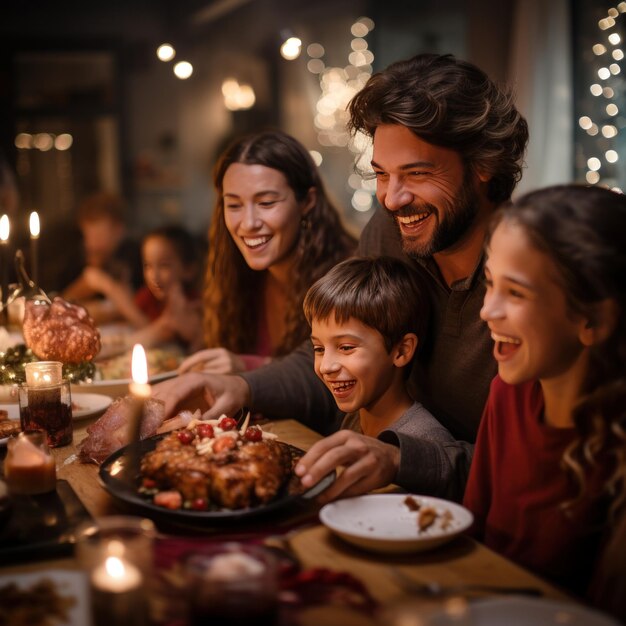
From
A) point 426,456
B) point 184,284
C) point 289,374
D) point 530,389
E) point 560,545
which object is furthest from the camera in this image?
point 184,284

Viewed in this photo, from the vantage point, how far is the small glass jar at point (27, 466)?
6.02 ft

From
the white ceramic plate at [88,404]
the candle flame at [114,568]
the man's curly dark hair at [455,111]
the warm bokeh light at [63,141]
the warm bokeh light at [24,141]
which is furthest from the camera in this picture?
the warm bokeh light at [63,141]

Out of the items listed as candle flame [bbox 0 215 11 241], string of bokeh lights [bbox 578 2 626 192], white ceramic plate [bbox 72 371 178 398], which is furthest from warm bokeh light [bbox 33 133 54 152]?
white ceramic plate [bbox 72 371 178 398]

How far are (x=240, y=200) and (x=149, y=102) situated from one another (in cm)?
665

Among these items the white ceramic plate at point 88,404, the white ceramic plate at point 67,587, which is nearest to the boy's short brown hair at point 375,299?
the white ceramic plate at point 88,404

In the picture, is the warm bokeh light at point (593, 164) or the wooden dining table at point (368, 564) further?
the warm bokeh light at point (593, 164)

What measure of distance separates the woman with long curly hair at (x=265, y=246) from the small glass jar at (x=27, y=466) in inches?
42.0

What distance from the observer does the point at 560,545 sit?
5.46 feet

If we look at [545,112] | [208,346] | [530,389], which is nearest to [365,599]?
[530,389]

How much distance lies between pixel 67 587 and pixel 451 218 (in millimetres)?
1524

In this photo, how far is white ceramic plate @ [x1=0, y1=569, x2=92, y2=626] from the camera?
48.7 inches

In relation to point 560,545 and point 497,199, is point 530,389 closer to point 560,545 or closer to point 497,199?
point 560,545

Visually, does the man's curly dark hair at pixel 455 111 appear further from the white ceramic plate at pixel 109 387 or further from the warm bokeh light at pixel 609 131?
the warm bokeh light at pixel 609 131

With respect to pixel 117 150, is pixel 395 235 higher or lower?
lower
